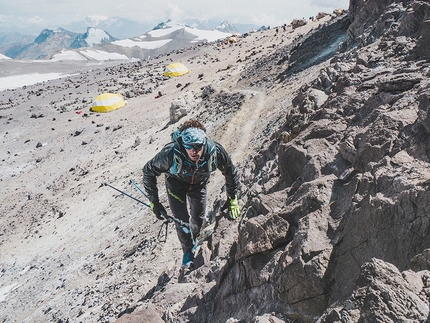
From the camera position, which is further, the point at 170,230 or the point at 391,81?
the point at 170,230

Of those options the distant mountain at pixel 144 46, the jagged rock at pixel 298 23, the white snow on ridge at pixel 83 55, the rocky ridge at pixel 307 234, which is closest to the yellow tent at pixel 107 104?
the rocky ridge at pixel 307 234

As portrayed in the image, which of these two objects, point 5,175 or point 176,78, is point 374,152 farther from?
point 176,78

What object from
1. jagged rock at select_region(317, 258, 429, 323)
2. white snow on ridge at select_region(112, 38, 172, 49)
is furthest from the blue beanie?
white snow on ridge at select_region(112, 38, 172, 49)

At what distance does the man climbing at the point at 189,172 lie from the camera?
20.1ft

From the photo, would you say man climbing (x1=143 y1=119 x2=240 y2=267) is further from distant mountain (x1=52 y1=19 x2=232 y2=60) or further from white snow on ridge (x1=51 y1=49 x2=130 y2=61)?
distant mountain (x1=52 y1=19 x2=232 y2=60)

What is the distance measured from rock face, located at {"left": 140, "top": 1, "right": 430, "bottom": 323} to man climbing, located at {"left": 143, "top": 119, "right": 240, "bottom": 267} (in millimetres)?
977

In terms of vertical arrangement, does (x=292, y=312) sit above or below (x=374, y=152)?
below

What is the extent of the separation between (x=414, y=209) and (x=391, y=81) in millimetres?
3850

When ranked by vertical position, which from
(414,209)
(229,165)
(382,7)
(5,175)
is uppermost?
(382,7)

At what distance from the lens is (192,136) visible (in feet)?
19.3

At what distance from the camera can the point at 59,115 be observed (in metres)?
41.8

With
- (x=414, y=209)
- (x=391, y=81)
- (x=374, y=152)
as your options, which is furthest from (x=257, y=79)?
(x=414, y=209)

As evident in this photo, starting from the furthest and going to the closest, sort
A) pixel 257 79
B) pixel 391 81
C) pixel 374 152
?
1. pixel 257 79
2. pixel 391 81
3. pixel 374 152

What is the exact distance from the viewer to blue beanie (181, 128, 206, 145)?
231 inches
